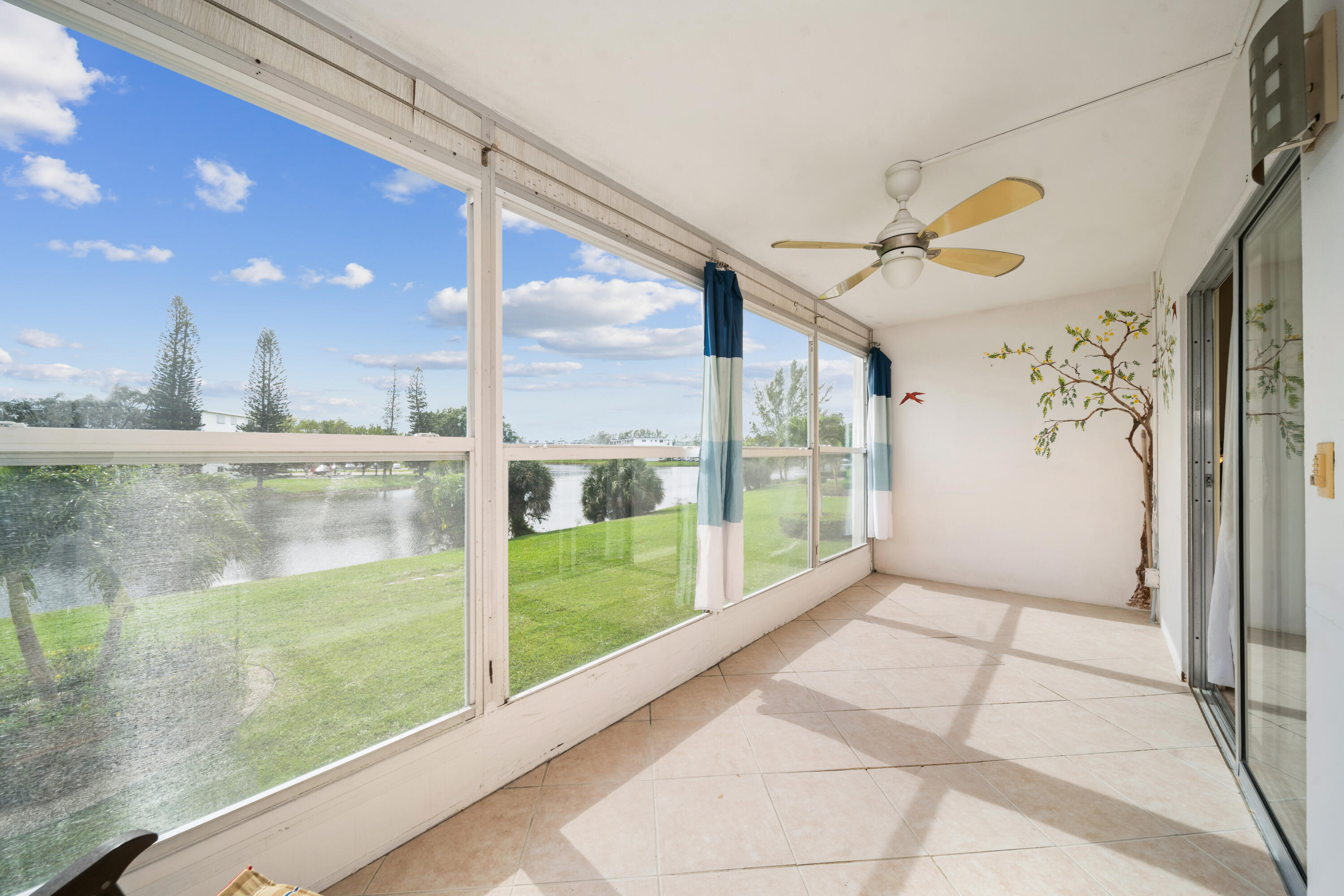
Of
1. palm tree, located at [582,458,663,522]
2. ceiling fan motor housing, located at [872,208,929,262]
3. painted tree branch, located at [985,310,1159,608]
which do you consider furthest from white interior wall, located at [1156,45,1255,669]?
palm tree, located at [582,458,663,522]

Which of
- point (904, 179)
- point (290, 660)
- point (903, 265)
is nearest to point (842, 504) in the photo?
point (903, 265)

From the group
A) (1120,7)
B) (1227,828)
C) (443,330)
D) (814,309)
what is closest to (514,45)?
(443,330)

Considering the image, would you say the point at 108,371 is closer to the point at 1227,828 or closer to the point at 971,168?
the point at 971,168

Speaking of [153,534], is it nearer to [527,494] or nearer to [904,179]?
[527,494]

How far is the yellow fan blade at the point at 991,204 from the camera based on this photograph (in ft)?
5.11

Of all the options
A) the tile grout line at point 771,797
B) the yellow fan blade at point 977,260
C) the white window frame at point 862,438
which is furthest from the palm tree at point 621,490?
the white window frame at point 862,438

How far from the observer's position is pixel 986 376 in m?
4.48

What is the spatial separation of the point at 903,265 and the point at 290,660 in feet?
8.32

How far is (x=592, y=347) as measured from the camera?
2258mm

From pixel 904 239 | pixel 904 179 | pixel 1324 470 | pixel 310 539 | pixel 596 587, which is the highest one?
pixel 904 179

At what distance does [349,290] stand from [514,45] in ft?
3.06

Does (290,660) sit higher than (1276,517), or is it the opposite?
(1276,517)

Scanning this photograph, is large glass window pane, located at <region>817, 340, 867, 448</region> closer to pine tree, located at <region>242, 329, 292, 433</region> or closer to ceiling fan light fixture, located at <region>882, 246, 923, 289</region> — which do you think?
ceiling fan light fixture, located at <region>882, 246, 923, 289</region>

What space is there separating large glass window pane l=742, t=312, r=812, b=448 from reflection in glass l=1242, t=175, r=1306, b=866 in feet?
6.45
